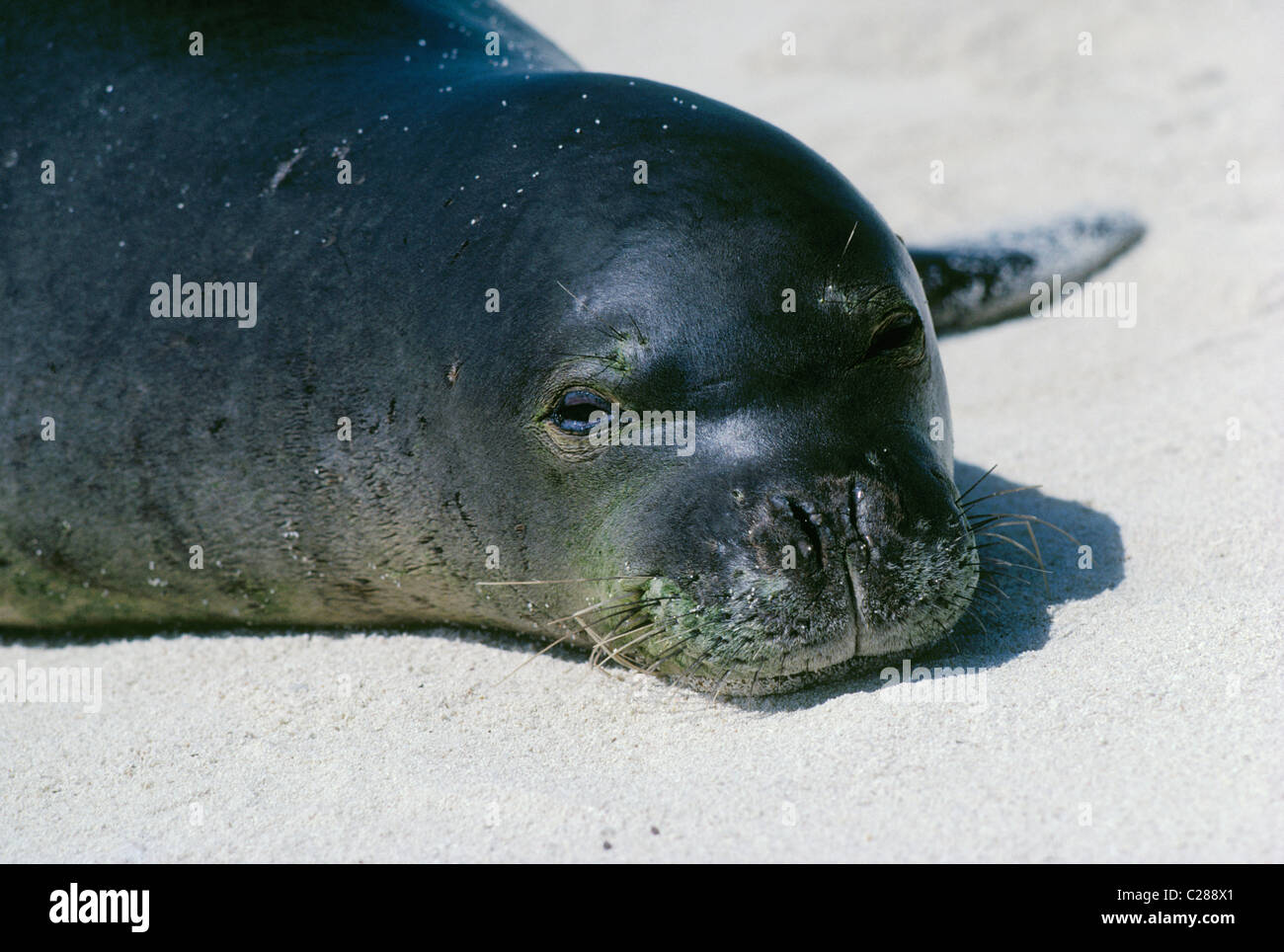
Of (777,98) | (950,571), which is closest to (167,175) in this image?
(950,571)

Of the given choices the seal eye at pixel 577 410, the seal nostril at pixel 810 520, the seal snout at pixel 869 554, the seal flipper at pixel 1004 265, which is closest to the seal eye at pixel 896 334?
the seal snout at pixel 869 554

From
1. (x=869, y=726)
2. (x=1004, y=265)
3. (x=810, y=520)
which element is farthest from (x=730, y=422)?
(x=1004, y=265)

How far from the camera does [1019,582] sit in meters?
3.56

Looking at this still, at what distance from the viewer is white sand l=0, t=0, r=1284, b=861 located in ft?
8.40

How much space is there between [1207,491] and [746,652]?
5.59 ft

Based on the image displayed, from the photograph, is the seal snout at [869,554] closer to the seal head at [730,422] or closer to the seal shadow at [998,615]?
the seal head at [730,422]

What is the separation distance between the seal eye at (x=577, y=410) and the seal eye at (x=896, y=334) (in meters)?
0.62

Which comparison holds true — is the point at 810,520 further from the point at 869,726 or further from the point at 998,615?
the point at 998,615

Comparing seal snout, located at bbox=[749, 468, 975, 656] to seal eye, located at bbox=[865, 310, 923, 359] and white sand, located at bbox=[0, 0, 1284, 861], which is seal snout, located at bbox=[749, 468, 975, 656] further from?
seal eye, located at bbox=[865, 310, 923, 359]

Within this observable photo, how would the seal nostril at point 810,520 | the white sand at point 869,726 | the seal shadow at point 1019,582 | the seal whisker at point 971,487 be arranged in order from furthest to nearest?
the seal whisker at point 971,487, the seal shadow at point 1019,582, the seal nostril at point 810,520, the white sand at point 869,726

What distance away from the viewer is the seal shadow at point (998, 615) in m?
3.15

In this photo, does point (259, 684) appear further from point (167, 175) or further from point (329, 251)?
point (167, 175)

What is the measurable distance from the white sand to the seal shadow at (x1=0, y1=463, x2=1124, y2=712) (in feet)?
0.05

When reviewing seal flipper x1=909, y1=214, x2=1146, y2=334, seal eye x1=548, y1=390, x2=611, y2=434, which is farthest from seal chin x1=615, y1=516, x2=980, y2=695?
seal flipper x1=909, y1=214, x2=1146, y2=334
